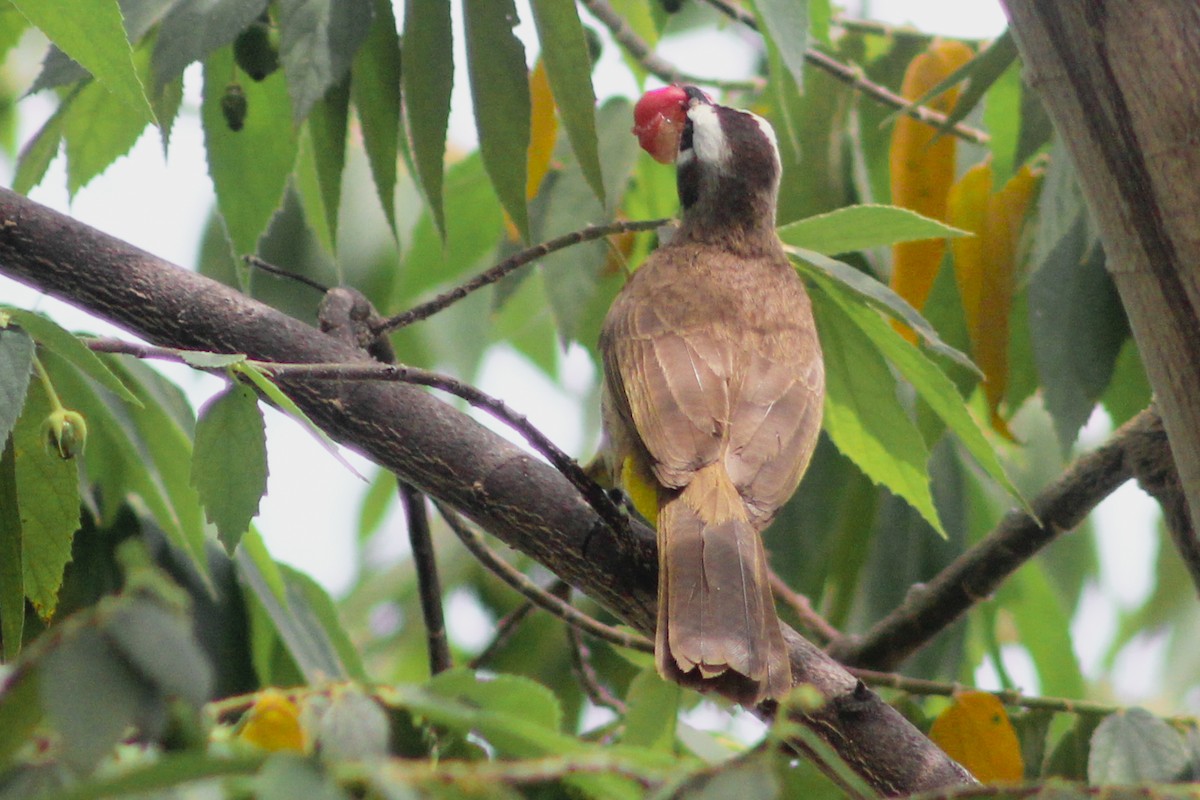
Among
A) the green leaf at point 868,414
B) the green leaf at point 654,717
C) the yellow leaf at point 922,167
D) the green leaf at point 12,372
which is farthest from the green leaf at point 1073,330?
the green leaf at point 12,372

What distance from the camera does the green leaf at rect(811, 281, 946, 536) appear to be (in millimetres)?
2309

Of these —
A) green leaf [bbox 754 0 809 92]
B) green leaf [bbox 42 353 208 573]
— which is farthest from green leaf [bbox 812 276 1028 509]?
green leaf [bbox 42 353 208 573]

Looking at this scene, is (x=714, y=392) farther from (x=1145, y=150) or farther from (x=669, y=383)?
(x=1145, y=150)

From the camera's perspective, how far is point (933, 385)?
2227 millimetres

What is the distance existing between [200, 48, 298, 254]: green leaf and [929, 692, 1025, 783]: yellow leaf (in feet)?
4.58

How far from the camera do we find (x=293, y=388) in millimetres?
1934

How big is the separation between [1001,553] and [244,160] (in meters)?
Answer: 1.51

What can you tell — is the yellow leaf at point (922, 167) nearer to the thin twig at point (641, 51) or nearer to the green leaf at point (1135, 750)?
the thin twig at point (641, 51)

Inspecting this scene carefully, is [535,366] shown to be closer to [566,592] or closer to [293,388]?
[566,592]

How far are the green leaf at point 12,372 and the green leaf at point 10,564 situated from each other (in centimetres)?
26

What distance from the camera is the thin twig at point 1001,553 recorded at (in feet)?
8.09

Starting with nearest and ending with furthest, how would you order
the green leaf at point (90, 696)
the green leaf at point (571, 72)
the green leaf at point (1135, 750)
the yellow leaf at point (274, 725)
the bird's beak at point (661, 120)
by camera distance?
the green leaf at point (90, 696), the yellow leaf at point (274, 725), the green leaf at point (1135, 750), the green leaf at point (571, 72), the bird's beak at point (661, 120)

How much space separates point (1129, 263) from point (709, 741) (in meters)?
1.23

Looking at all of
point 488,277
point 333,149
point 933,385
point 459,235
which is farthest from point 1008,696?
point 459,235
